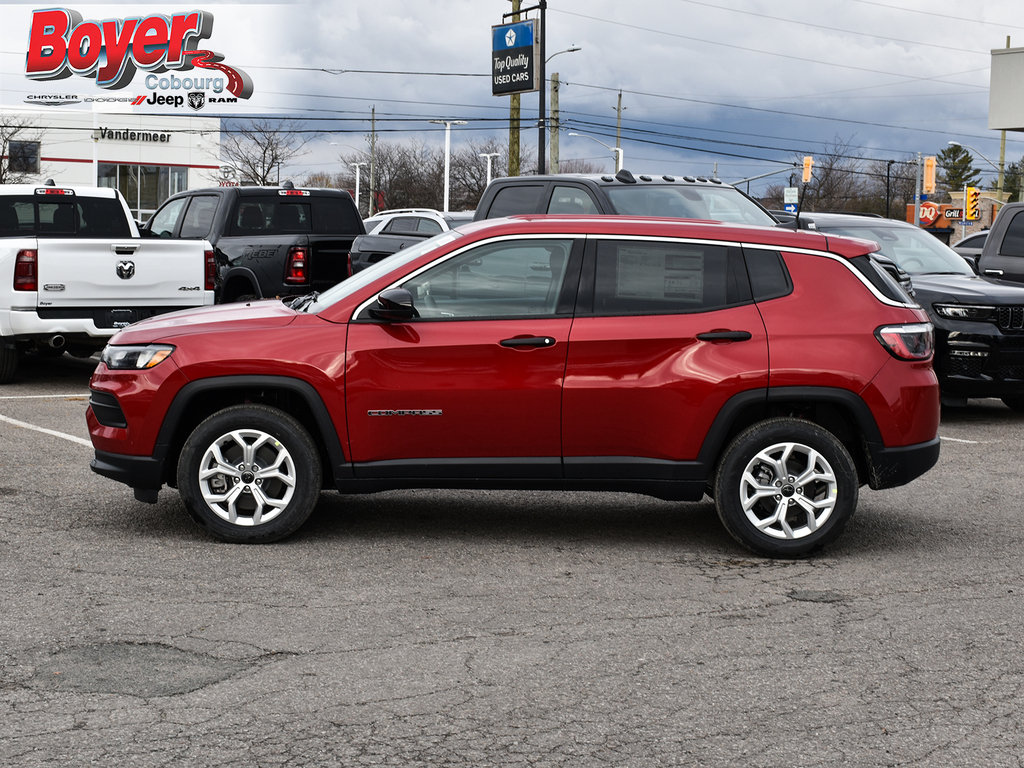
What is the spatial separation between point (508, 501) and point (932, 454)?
2.61m

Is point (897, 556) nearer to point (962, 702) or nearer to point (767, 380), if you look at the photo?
point (767, 380)

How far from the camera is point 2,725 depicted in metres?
Result: 4.28

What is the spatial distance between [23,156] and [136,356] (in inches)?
2487

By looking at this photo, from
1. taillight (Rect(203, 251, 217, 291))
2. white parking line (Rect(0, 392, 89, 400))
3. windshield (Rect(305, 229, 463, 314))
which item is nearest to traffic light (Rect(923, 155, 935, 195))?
taillight (Rect(203, 251, 217, 291))

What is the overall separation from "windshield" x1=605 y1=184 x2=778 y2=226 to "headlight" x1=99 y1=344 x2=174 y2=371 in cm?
544

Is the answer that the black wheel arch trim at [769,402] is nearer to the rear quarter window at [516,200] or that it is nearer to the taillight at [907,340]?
the taillight at [907,340]

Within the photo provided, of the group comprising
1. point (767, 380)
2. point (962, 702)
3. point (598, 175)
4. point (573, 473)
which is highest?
point (598, 175)

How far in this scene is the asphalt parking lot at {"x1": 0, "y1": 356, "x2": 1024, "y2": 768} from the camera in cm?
423

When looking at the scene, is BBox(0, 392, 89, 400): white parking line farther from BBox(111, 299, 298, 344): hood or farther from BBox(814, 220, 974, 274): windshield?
BBox(814, 220, 974, 274): windshield

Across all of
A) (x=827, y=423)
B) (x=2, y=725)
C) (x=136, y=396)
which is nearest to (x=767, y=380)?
(x=827, y=423)

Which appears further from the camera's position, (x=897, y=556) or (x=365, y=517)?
(x=365, y=517)

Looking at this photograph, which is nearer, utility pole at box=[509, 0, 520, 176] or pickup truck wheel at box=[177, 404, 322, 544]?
pickup truck wheel at box=[177, 404, 322, 544]

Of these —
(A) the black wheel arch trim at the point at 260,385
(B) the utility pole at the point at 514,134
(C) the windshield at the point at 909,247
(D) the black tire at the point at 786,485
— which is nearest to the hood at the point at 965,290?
(C) the windshield at the point at 909,247

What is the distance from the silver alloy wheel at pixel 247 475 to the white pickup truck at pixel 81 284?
263 inches
